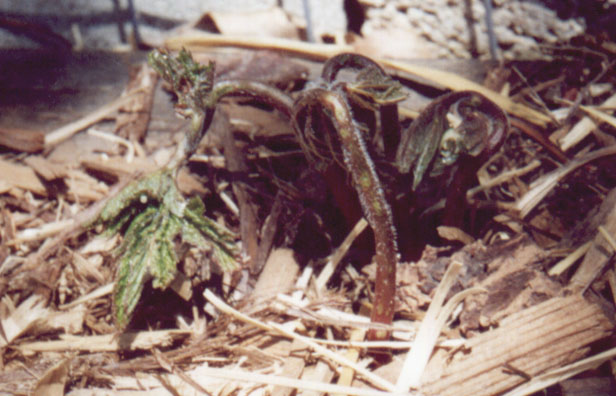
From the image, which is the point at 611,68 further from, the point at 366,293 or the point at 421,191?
the point at 366,293

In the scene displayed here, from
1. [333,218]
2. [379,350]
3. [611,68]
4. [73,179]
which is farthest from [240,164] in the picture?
[611,68]

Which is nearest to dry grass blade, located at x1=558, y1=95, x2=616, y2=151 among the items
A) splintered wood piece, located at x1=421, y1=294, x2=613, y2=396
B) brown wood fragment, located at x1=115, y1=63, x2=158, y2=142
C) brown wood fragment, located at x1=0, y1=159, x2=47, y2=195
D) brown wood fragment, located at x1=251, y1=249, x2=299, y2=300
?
splintered wood piece, located at x1=421, y1=294, x2=613, y2=396

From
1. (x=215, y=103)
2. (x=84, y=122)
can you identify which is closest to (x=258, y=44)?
(x=84, y=122)

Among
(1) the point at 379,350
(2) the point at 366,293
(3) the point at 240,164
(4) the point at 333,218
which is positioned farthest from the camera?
(3) the point at 240,164

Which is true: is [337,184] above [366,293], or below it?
above

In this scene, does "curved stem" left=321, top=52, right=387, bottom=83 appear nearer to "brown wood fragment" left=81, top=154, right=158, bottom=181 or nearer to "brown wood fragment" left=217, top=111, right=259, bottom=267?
"brown wood fragment" left=217, top=111, right=259, bottom=267

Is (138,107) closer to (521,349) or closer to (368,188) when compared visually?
(368,188)

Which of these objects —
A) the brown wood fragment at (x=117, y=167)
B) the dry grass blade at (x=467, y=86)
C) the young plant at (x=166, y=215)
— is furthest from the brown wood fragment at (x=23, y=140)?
the dry grass blade at (x=467, y=86)

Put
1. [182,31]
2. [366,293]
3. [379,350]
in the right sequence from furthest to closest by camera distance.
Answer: [182,31] < [366,293] < [379,350]
